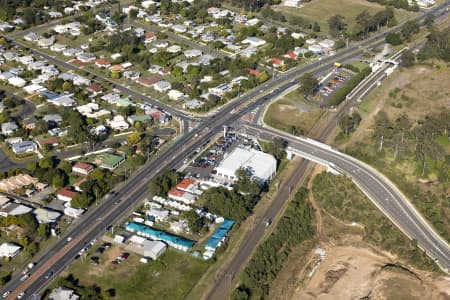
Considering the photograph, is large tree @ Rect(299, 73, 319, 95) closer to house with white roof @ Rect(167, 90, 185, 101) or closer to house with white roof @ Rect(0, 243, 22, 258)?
house with white roof @ Rect(167, 90, 185, 101)

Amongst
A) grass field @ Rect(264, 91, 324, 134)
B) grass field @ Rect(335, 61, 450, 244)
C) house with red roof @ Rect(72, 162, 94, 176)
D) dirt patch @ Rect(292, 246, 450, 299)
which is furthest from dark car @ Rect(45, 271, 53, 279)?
grass field @ Rect(335, 61, 450, 244)

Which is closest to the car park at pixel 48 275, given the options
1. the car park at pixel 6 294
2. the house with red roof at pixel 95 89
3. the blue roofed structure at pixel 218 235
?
the car park at pixel 6 294

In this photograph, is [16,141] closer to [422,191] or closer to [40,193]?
[40,193]

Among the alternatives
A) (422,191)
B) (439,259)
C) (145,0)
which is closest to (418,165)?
(422,191)

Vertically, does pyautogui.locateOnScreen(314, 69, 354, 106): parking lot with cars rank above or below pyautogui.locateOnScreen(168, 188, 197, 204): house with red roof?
below

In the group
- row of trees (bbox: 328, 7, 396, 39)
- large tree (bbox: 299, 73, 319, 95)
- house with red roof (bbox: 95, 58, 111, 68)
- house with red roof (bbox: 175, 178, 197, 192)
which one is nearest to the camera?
house with red roof (bbox: 175, 178, 197, 192)

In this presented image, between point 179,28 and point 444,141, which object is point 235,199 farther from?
point 179,28

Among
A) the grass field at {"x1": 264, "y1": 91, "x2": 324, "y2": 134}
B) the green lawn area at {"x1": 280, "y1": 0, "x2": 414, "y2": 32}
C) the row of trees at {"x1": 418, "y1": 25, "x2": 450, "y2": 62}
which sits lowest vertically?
the green lawn area at {"x1": 280, "y1": 0, "x2": 414, "y2": 32}
